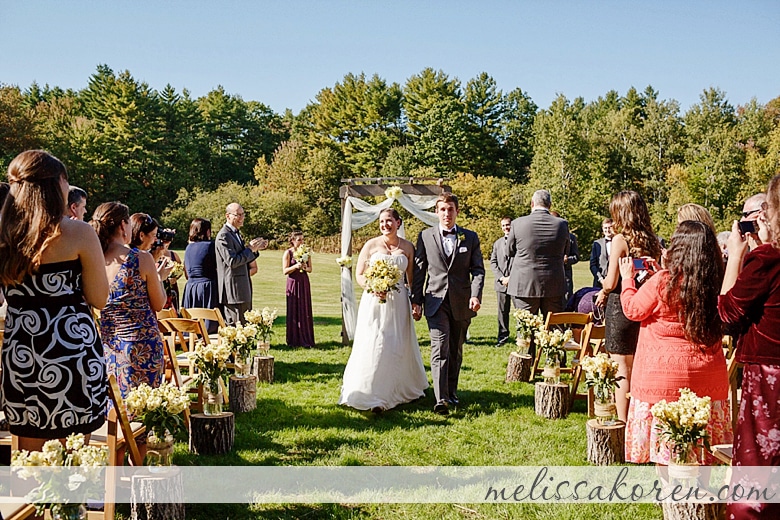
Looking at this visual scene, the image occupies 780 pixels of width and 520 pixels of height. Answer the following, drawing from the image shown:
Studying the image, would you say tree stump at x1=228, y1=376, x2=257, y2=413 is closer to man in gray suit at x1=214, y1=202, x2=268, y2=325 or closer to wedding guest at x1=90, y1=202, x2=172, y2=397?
wedding guest at x1=90, y1=202, x2=172, y2=397

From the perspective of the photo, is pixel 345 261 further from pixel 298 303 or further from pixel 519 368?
pixel 519 368

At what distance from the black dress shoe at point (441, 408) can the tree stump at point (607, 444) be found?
184 centimetres

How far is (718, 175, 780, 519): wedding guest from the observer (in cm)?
312

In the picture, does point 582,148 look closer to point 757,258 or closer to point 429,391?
point 429,391

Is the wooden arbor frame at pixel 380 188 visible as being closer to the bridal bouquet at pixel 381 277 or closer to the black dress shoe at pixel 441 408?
the bridal bouquet at pixel 381 277

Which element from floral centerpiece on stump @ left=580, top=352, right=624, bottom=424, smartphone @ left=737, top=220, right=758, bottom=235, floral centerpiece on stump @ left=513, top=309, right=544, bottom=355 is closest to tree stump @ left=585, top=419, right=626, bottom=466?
floral centerpiece on stump @ left=580, top=352, right=624, bottom=424

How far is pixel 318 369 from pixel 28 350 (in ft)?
19.3

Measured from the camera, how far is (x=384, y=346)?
6.66 m

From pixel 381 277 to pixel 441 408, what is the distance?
155cm

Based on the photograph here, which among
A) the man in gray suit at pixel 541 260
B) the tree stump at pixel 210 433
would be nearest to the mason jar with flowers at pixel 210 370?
the tree stump at pixel 210 433

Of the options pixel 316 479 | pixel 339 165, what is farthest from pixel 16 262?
pixel 339 165

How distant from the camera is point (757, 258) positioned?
126 inches

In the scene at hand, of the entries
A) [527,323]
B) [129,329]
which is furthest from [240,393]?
[527,323]

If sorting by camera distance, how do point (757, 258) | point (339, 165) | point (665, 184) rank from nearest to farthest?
1. point (757, 258)
2. point (665, 184)
3. point (339, 165)
